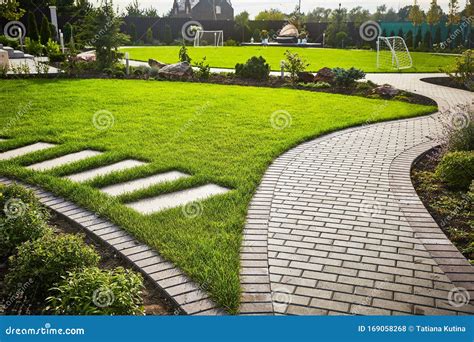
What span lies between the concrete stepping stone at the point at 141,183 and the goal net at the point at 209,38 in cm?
2579

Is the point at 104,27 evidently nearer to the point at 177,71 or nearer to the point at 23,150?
the point at 177,71

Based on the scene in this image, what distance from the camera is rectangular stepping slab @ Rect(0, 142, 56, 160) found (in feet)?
20.2

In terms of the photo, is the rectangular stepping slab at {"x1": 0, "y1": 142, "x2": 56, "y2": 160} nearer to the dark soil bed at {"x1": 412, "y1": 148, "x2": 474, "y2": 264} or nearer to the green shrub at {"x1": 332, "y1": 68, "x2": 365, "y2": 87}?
the dark soil bed at {"x1": 412, "y1": 148, "x2": 474, "y2": 264}

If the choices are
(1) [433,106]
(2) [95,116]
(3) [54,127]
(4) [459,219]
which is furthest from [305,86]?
(4) [459,219]

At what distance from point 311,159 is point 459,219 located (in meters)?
2.30

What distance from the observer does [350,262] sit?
3.62 meters

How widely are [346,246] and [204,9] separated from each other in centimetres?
5636

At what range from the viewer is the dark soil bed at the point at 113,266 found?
3.04 meters

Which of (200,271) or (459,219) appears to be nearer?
(200,271)

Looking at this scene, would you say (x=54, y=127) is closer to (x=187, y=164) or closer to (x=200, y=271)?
(x=187, y=164)

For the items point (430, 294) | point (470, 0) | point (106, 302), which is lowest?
point (430, 294)

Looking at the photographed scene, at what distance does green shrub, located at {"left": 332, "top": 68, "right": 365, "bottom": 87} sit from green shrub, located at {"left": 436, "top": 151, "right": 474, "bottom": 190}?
7.19 metres

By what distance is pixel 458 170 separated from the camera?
523cm

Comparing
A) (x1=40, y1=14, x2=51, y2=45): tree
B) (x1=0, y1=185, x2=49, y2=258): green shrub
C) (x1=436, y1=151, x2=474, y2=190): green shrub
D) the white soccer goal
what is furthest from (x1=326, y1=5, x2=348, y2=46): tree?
(x1=0, y1=185, x2=49, y2=258): green shrub
